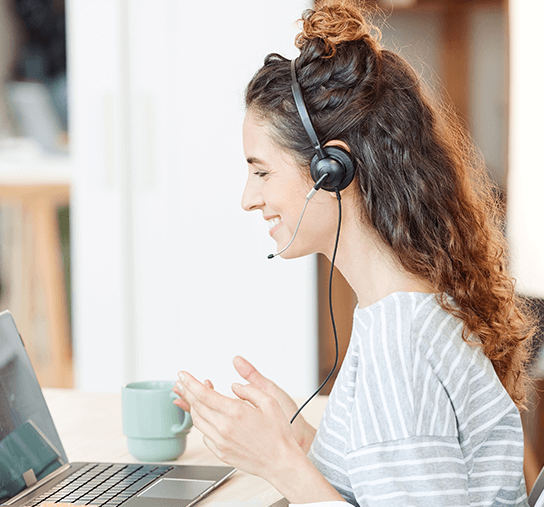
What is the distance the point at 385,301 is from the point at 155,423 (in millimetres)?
377

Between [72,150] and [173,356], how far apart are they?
798 mm

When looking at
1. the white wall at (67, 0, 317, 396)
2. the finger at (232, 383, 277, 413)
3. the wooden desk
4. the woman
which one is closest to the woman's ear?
the woman

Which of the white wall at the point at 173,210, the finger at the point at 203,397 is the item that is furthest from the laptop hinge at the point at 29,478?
the white wall at the point at 173,210

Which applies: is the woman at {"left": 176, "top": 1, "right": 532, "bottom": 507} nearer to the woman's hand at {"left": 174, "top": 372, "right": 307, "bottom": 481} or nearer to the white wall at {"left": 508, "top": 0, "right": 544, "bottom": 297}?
the woman's hand at {"left": 174, "top": 372, "right": 307, "bottom": 481}

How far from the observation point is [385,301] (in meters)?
0.80

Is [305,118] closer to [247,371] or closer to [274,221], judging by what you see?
[274,221]

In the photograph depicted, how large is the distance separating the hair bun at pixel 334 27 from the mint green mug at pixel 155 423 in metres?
0.51

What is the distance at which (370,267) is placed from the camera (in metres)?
0.89

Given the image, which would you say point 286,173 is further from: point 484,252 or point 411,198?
point 484,252

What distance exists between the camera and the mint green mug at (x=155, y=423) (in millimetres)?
960

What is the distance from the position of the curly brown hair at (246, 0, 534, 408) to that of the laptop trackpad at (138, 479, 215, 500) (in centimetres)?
37

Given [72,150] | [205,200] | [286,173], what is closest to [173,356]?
[205,200]

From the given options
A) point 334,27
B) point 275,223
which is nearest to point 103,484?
point 275,223

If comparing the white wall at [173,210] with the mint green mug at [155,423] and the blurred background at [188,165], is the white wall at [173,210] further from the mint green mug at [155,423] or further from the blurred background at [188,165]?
the mint green mug at [155,423]
